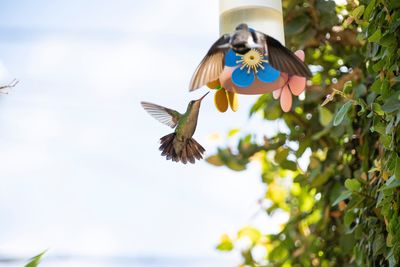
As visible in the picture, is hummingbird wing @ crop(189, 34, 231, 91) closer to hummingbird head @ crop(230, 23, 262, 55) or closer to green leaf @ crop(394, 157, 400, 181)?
hummingbird head @ crop(230, 23, 262, 55)

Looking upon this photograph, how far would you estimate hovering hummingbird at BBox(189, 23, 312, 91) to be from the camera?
1137 millimetres

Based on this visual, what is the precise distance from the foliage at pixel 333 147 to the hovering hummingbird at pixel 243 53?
32 centimetres

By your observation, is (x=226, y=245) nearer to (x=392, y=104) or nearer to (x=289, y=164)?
(x=289, y=164)

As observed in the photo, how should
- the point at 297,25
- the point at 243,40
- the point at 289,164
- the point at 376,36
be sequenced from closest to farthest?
1. the point at 243,40
2. the point at 376,36
3. the point at 297,25
4. the point at 289,164

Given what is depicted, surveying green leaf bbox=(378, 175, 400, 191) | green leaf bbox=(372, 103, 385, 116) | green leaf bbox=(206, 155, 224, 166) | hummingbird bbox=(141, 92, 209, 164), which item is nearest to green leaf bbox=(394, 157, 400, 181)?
green leaf bbox=(378, 175, 400, 191)

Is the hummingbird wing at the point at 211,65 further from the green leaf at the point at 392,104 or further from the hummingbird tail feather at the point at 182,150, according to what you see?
the green leaf at the point at 392,104

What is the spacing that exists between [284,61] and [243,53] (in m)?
0.07

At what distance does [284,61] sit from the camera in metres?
1.19

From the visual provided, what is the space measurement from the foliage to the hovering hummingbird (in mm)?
318

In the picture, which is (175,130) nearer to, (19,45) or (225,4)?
(225,4)

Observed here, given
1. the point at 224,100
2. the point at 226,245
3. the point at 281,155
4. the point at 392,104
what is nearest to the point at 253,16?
the point at 224,100

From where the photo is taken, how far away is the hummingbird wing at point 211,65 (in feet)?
3.84

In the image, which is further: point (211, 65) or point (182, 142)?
point (182, 142)

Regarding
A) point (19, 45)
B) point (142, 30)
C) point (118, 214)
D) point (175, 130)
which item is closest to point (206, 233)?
point (118, 214)
